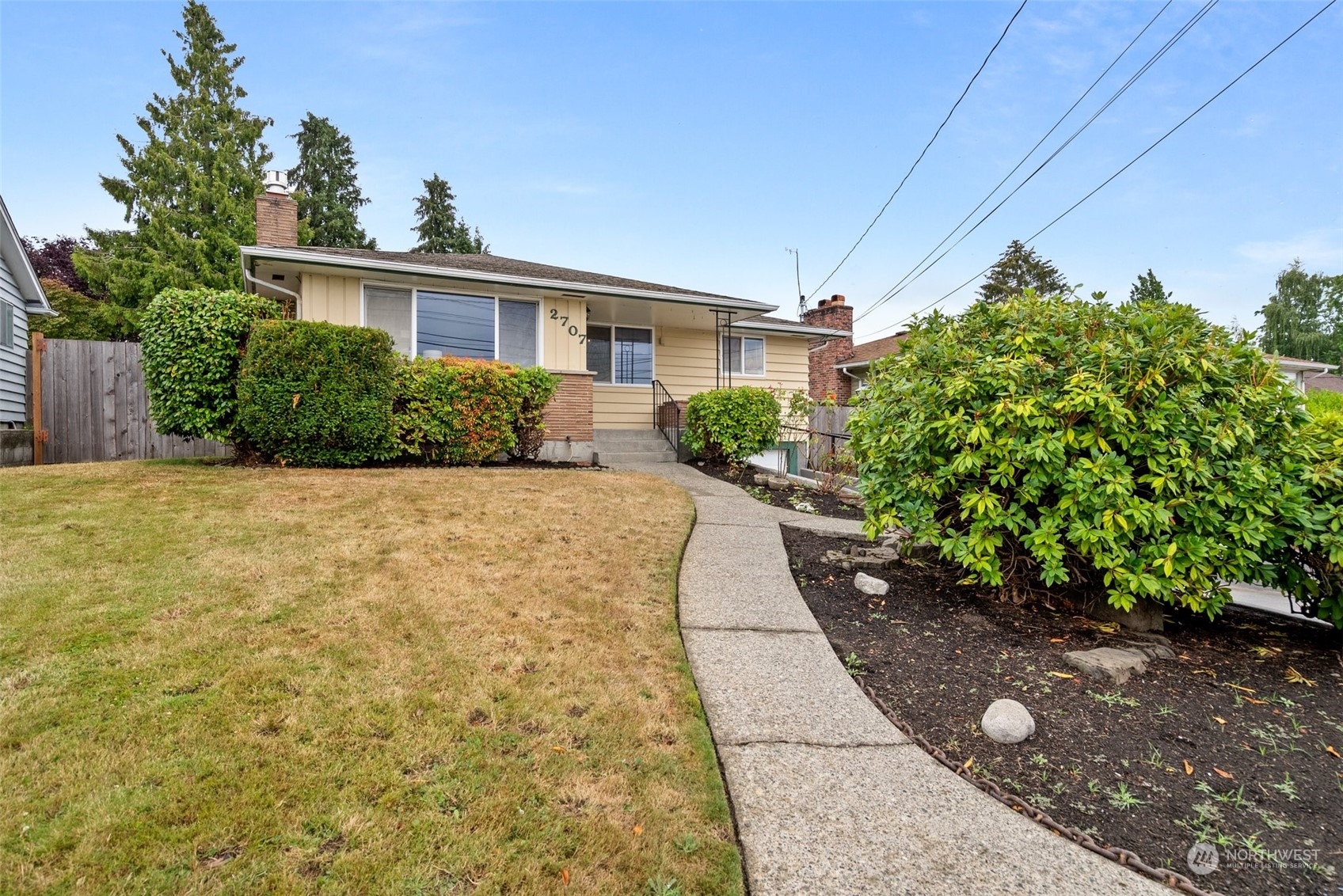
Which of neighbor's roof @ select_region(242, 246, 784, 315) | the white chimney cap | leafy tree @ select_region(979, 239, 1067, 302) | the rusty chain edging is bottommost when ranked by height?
the rusty chain edging

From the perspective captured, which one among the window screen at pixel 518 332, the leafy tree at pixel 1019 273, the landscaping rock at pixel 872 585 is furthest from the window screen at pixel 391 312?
the leafy tree at pixel 1019 273

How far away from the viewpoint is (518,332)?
10820 mm

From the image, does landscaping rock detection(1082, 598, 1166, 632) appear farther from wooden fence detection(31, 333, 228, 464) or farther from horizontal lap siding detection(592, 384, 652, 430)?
wooden fence detection(31, 333, 228, 464)

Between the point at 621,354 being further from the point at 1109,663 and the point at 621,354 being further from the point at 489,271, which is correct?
the point at 1109,663

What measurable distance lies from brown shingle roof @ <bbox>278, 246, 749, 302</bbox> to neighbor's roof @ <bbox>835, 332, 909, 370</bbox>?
11.0m

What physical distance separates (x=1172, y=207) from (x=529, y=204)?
15.1 meters

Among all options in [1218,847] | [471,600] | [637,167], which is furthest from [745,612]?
[637,167]

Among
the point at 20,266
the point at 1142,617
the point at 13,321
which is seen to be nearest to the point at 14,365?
the point at 13,321

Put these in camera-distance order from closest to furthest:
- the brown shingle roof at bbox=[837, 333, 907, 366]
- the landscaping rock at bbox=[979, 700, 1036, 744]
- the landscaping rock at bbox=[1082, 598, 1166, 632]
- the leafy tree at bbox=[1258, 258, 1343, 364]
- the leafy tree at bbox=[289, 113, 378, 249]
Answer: the landscaping rock at bbox=[979, 700, 1036, 744]
the landscaping rock at bbox=[1082, 598, 1166, 632]
the brown shingle roof at bbox=[837, 333, 907, 366]
the leafy tree at bbox=[289, 113, 378, 249]
the leafy tree at bbox=[1258, 258, 1343, 364]

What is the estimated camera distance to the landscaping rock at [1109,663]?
316 centimetres

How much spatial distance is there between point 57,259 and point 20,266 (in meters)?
15.9

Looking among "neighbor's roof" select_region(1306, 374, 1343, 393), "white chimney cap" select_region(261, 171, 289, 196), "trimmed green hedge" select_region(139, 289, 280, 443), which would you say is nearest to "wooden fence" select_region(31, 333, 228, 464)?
"trimmed green hedge" select_region(139, 289, 280, 443)

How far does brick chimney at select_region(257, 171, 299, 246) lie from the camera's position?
1114 centimetres

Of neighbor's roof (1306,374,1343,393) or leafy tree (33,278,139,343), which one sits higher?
leafy tree (33,278,139,343)
